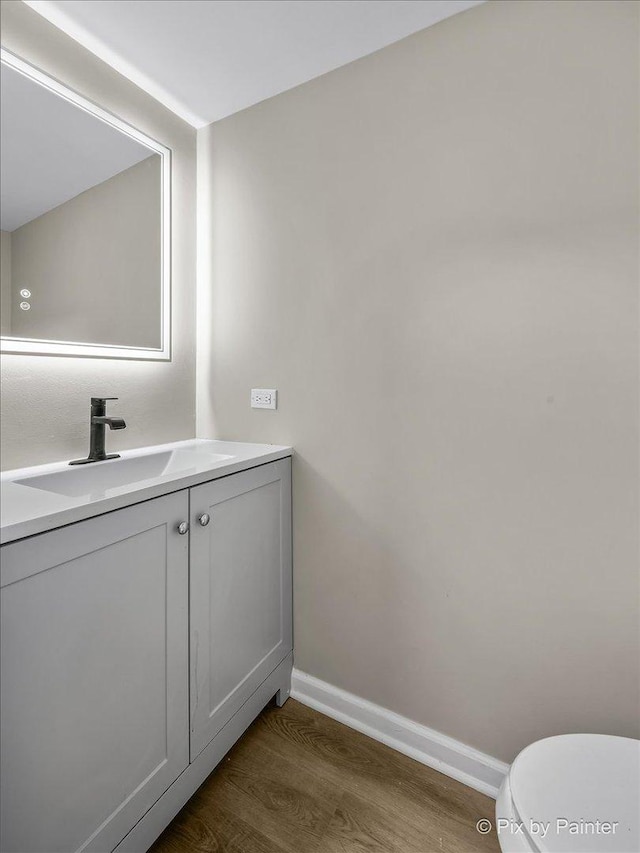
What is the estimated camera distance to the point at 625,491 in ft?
3.53

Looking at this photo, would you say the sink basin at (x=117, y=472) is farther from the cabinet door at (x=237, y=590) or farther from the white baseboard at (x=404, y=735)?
the white baseboard at (x=404, y=735)

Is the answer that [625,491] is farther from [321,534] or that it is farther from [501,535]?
[321,534]

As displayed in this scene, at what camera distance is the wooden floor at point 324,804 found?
1.12 m

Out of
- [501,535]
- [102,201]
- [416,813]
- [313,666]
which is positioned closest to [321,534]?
[313,666]

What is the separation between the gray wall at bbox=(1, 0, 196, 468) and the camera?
1233 millimetres

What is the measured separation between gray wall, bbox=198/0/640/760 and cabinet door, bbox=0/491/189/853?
2.10ft

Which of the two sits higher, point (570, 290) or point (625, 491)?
point (570, 290)

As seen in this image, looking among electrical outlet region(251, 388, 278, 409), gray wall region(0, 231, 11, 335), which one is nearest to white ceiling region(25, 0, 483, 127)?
gray wall region(0, 231, 11, 335)

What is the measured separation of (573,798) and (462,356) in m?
1.05

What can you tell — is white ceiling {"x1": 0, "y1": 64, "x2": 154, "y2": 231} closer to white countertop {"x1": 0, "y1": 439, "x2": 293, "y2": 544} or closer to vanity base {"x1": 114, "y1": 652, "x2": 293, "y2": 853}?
white countertop {"x1": 0, "y1": 439, "x2": 293, "y2": 544}

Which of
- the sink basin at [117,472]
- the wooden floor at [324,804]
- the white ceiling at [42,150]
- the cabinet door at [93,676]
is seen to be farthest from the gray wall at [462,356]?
the cabinet door at [93,676]

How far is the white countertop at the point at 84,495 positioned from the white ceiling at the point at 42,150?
72 cm

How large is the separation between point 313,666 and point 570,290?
153 cm

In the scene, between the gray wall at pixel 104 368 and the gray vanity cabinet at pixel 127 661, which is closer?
the gray vanity cabinet at pixel 127 661
